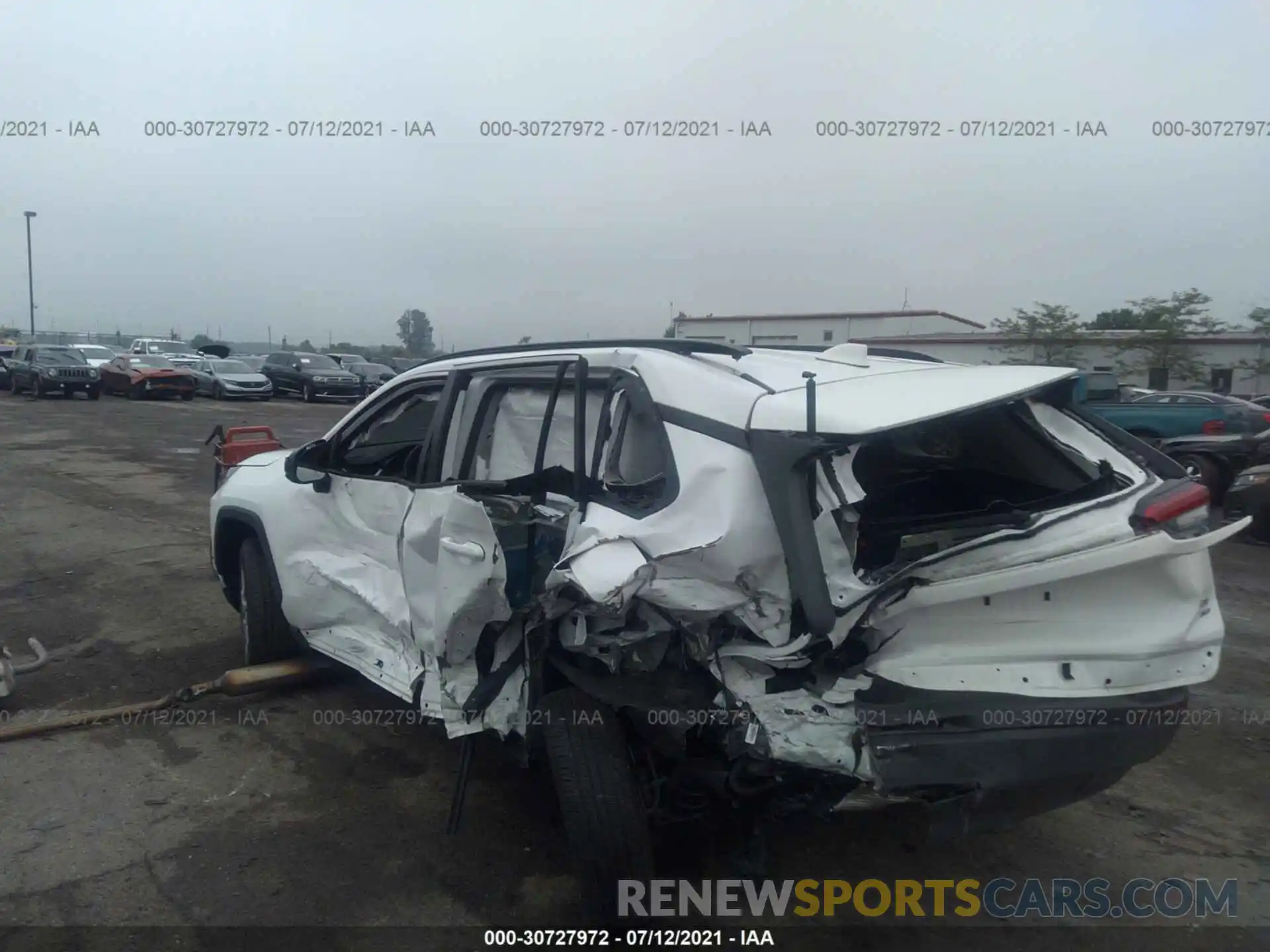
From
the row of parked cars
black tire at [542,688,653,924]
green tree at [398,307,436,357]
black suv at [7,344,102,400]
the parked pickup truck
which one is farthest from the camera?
green tree at [398,307,436,357]

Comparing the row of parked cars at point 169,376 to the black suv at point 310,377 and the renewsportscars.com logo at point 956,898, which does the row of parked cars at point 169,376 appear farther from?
the renewsportscars.com logo at point 956,898

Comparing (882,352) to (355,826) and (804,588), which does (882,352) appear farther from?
(355,826)

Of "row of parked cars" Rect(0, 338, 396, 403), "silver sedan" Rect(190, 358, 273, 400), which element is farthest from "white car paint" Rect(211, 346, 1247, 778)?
"silver sedan" Rect(190, 358, 273, 400)

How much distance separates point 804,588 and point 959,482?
140 cm

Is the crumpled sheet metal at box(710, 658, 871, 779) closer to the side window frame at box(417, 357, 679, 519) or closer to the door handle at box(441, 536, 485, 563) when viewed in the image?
the side window frame at box(417, 357, 679, 519)

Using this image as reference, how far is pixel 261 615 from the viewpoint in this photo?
5.14 meters

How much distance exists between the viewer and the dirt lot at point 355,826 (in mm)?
3324

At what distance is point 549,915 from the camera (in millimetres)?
3301

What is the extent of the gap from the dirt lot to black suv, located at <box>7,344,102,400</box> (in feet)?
85.3

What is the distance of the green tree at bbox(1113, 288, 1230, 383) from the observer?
34875mm

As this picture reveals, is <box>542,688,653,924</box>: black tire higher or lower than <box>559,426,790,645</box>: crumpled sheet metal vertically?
lower

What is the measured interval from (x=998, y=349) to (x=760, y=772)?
111 ft

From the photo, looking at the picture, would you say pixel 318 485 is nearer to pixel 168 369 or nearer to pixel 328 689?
pixel 328 689

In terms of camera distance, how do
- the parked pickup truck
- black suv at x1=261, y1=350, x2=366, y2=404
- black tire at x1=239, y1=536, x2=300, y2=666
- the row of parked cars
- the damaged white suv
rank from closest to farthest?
the damaged white suv → black tire at x1=239, y1=536, x2=300, y2=666 → the parked pickup truck → the row of parked cars → black suv at x1=261, y1=350, x2=366, y2=404
